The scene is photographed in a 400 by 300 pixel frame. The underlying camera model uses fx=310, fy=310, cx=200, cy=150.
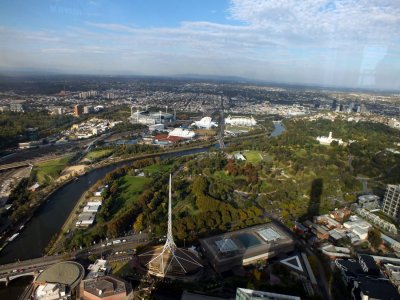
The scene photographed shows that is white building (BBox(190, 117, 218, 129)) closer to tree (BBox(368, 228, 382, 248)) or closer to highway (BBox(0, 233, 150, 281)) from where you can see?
highway (BBox(0, 233, 150, 281))

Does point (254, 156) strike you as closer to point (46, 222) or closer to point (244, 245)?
point (244, 245)

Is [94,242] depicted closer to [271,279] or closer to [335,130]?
[271,279]

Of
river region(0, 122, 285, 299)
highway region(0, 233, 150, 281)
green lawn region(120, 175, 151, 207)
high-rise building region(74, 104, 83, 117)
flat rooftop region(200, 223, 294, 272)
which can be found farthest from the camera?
high-rise building region(74, 104, 83, 117)

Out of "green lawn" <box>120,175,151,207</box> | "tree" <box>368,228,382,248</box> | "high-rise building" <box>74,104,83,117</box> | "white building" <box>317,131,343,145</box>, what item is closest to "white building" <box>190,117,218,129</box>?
"white building" <box>317,131,343,145</box>

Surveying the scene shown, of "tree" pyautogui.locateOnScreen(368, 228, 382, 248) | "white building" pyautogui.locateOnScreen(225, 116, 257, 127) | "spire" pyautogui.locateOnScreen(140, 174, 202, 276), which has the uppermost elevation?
"spire" pyautogui.locateOnScreen(140, 174, 202, 276)

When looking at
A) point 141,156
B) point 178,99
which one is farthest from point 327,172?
point 178,99

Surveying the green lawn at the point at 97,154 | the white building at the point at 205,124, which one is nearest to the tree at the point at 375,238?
the green lawn at the point at 97,154

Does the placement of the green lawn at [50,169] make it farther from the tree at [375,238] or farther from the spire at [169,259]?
the tree at [375,238]
